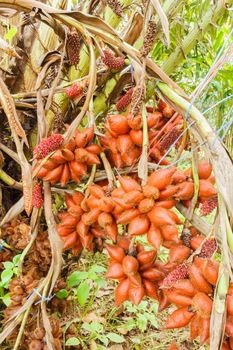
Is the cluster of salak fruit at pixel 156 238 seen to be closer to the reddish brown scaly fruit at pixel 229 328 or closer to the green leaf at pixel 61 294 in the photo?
the reddish brown scaly fruit at pixel 229 328

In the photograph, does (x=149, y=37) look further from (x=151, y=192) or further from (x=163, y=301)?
(x=163, y=301)

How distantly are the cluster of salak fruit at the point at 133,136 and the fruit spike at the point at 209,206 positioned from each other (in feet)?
0.49

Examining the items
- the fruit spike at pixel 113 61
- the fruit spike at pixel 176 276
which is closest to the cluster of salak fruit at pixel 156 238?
the fruit spike at pixel 176 276

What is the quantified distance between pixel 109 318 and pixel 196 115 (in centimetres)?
144

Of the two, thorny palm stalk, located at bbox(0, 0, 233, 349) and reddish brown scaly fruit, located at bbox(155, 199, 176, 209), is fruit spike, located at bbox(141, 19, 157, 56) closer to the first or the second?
thorny palm stalk, located at bbox(0, 0, 233, 349)

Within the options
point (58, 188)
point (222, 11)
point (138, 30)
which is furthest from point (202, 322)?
point (222, 11)

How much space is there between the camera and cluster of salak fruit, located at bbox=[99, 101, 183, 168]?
100 cm

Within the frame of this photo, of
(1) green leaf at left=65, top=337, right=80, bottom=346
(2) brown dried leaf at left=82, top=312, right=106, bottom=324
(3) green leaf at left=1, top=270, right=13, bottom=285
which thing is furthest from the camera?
(2) brown dried leaf at left=82, top=312, right=106, bottom=324

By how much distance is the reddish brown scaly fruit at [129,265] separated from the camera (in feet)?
3.08

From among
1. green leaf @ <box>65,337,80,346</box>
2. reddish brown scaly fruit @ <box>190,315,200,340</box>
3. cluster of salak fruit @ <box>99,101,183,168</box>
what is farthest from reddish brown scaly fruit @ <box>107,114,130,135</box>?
green leaf @ <box>65,337,80,346</box>

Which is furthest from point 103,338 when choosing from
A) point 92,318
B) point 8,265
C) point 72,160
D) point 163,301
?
point 72,160

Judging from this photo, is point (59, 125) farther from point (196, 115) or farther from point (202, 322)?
point (202, 322)

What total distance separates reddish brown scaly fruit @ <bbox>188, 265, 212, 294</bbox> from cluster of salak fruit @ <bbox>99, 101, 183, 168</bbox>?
0.30m

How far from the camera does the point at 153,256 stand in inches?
38.5
